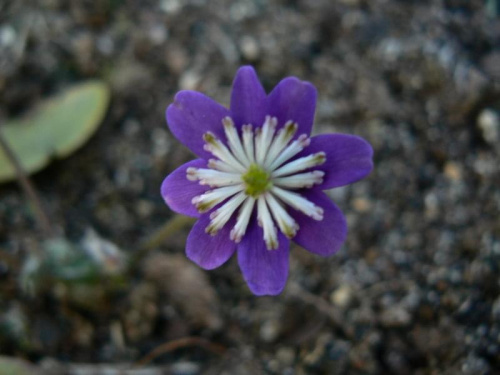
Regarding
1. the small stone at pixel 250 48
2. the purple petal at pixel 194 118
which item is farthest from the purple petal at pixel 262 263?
the small stone at pixel 250 48

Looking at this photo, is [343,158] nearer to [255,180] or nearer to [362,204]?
[255,180]

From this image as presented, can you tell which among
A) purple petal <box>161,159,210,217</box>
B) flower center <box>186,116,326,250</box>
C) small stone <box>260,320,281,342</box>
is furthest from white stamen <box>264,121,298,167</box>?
small stone <box>260,320,281,342</box>

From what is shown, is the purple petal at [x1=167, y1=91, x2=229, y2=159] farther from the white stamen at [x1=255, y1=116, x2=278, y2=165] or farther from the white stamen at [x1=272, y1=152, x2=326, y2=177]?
the white stamen at [x1=272, y1=152, x2=326, y2=177]

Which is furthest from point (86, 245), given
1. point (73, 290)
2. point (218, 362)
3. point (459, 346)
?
point (459, 346)

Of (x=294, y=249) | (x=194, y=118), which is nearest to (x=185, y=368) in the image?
(x=294, y=249)

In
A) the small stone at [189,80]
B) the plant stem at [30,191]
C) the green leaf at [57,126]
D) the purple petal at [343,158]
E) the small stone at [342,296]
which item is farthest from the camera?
the small stone at [189,80]

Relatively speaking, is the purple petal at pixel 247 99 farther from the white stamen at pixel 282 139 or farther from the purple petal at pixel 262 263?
the purple petal at pixel 262 263
